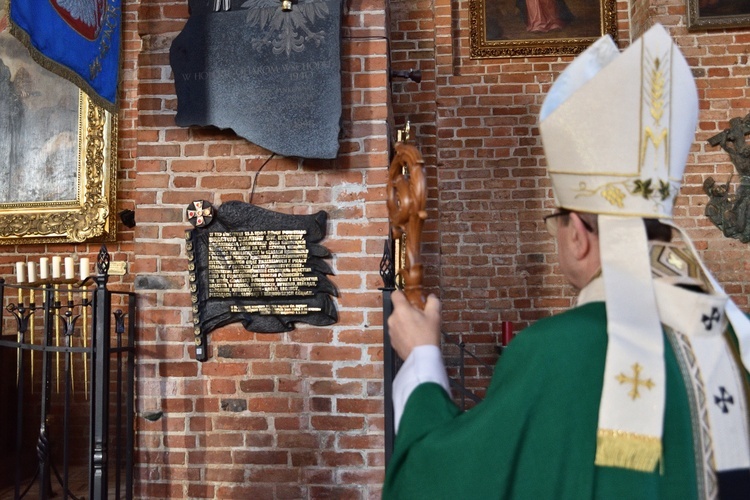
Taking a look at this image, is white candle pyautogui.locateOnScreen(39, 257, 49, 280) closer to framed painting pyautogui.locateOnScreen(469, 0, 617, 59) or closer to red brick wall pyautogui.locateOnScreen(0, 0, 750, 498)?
red brick wall pyautogui.locateOnScreen(0, 0, 750, 498)

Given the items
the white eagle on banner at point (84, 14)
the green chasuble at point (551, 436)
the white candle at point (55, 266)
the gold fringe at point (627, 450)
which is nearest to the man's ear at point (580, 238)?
the green chasuble at point (551, 436)

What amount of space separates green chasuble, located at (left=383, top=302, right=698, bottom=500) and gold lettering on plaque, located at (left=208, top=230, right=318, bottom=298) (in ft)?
5.87

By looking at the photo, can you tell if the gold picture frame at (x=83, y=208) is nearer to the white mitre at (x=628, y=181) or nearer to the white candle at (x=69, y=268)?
the white candle at (x=69, y=268)

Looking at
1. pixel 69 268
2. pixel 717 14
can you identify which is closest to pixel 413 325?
pixel 69 268

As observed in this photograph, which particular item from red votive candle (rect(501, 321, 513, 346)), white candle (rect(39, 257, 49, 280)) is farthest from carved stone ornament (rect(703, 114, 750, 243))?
white candle (rect(39, 257, 49, 280))

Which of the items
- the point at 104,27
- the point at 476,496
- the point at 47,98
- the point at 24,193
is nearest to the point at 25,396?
the point at 24,193

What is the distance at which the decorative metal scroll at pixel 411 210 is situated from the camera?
4.93 ft

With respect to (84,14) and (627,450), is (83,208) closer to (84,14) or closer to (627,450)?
(84,14)

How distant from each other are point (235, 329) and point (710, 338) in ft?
7.29

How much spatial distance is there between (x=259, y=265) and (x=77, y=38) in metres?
1.30

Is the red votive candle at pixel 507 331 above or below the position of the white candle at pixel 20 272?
below

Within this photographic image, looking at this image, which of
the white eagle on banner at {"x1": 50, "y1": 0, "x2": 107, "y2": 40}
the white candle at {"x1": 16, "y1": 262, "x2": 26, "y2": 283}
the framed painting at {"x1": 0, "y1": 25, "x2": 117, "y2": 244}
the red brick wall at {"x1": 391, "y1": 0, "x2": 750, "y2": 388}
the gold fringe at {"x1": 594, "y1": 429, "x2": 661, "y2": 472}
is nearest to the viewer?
the gold fringe at {"x1": 594, "y1": 429, "x2": 661, "y2": 472}

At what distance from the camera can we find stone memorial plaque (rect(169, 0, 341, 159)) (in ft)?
10.00

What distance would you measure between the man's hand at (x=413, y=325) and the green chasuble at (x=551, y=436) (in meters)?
0.23
